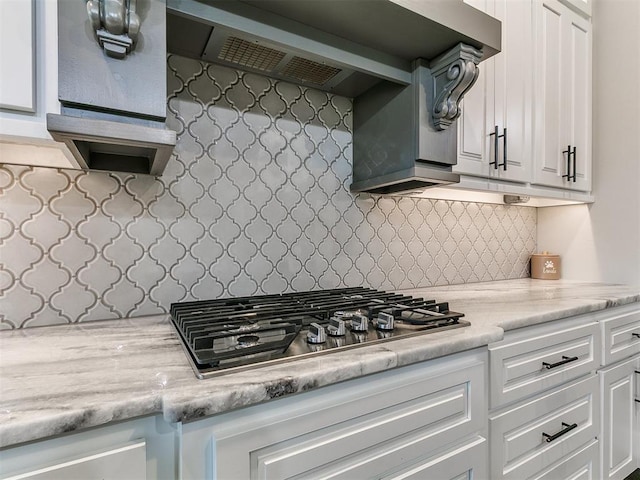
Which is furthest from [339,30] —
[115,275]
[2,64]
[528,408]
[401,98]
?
[528,408]

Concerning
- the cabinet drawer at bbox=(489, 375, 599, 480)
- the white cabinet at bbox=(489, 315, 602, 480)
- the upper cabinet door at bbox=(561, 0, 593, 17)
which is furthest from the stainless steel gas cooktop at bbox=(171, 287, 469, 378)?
the upper cabinet door at bbox=(561, 0, 593, 17)

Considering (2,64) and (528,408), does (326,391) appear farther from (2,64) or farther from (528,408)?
(2,64)

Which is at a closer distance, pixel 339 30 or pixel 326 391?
pixel 326 391

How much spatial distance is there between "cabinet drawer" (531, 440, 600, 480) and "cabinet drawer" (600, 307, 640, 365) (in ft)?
1.07

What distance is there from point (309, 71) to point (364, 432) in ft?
3.63

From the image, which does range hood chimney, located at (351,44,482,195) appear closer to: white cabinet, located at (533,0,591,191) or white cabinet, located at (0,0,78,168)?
white cabinet, located at (533,0,591,191)

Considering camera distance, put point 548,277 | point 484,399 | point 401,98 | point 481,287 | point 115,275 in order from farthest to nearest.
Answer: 1. point 548,277
2. point 481,287
3. point 401,98
4. point 115,275
5. point 484,399

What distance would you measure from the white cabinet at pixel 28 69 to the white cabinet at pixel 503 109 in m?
1.27

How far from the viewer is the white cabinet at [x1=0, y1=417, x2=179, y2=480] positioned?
0.49 metres

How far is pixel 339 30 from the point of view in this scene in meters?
1.06

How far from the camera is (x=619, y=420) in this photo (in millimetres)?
1461

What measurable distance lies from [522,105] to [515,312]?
102 centimetres

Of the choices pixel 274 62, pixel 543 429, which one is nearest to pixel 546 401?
pixel 543 429

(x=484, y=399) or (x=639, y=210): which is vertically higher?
(x=639, y=210)
